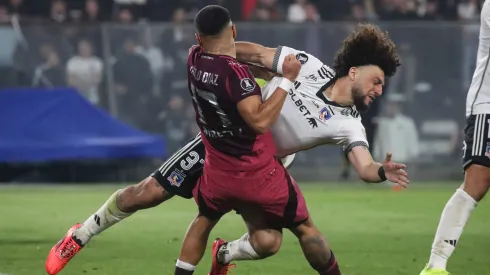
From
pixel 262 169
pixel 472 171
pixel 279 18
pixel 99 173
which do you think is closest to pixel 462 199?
pixel 472 171

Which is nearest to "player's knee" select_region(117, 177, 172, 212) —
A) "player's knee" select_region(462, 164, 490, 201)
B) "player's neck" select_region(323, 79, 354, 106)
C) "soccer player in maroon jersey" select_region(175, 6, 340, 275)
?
"soccer player in maroon jersey" select_region(175, 6, 340, 275)

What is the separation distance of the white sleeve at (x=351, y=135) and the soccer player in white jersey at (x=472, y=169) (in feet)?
3.57

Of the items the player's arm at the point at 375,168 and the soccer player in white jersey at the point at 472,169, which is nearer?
the player's arm at the point at 375,168

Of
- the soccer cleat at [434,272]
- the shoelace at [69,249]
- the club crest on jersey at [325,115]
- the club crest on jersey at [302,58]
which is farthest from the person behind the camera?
the shoelace at [69,249]

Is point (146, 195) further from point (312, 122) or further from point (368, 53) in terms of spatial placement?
point (368, 53)

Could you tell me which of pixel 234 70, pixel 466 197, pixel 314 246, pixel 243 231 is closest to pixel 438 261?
pixel 466 197

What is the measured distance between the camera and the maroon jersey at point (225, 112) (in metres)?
6.93

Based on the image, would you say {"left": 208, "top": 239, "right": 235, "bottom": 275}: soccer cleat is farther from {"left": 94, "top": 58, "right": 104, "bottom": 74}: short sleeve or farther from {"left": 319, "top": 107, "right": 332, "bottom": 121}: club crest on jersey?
{"left": 94, "top": 58, "right": 104, "bottom": 74}: short sleeve

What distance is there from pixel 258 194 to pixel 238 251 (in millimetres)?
→ 780

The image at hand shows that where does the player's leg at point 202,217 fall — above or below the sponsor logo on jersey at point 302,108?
below

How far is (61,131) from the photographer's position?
18203 mm

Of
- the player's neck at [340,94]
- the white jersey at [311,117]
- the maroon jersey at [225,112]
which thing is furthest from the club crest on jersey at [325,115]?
the maroon jersey at [225,112]

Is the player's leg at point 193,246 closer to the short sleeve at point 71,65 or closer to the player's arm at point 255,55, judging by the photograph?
the player's arm at point 255,55

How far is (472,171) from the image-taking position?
821 centimetres
